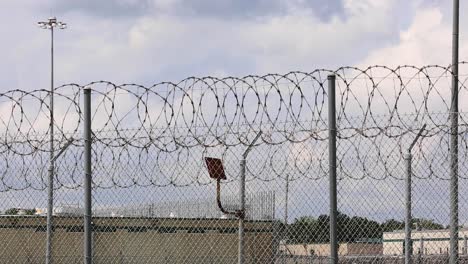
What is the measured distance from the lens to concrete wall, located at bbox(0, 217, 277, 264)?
Result: 42.4ft

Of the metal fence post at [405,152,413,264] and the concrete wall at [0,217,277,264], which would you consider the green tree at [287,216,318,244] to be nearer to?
the concrete wall at [0,217,277,264]

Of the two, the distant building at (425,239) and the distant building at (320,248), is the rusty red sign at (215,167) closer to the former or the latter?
the distant building at (320,248)

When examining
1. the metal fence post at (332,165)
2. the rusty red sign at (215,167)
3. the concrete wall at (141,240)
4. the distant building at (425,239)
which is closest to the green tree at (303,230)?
the concrete wall at (141,240)

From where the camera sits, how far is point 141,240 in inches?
635

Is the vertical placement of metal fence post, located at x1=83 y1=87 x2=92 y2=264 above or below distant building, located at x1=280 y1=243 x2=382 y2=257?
above

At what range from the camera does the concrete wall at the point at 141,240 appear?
509 inches

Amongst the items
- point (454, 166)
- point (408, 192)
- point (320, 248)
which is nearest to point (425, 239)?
point (408, 192)

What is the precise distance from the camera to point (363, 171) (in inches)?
345

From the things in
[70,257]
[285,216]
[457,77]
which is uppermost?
[457,77]

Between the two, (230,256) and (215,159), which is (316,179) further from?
(230,256)

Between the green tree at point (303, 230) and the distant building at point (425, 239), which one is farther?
the distant building at point (425, 239)

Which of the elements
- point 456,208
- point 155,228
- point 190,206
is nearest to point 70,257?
point 155,228

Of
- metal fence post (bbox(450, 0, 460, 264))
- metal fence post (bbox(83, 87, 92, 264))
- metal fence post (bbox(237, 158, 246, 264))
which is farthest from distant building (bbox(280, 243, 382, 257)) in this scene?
metal fence post (bbox(83, 87, 92, 264))

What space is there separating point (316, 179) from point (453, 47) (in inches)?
243
